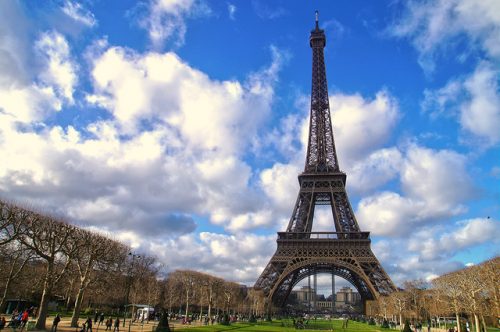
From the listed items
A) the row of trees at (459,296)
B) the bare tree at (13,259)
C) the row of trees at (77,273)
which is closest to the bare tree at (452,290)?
the row of trees at (459,296)

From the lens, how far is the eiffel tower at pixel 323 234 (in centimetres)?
7531

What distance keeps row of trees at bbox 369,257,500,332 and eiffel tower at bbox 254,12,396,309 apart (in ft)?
15.8

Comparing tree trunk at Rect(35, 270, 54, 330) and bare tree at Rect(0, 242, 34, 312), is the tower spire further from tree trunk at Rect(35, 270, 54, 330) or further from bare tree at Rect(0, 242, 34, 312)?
tree trunk at Rect(35, 270, 54, 330)

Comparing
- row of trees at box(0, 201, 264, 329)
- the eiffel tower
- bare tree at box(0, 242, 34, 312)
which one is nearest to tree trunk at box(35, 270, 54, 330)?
row of trees at box(0, 201, 264, 329)

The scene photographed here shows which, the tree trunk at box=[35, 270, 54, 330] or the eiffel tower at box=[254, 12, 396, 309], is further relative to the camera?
the eiffel tower at box=[254, 12, 396, 309]

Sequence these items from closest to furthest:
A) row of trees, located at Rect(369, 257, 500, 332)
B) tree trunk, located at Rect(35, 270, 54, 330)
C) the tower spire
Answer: tree trunk, located at Rect(35, 270, 54, 330)
row of trees, located at Rect(369, 257, 500, 332)
the tower spire

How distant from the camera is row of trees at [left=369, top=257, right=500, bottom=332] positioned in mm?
40938

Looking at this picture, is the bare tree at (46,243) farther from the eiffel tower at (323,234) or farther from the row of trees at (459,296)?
the eiffel tower at (323,234)

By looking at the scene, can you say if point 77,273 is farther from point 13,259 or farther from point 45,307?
point 45,307

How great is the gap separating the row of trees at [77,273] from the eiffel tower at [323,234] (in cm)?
919

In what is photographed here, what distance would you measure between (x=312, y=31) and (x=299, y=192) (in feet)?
142

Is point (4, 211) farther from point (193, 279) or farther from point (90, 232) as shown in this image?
point (193, 279)

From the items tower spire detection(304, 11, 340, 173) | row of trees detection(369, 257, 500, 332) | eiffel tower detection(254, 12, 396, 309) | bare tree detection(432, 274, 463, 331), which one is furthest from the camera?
tower spire detection(304, 11, 340, 173)

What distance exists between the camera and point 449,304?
2178 inches
